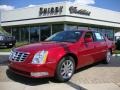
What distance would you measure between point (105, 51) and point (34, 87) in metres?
4.23

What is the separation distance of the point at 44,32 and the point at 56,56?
93.3ft

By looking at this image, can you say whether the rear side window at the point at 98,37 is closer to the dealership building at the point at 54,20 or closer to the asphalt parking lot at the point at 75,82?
the asphalt parking lot at the point at 75,82

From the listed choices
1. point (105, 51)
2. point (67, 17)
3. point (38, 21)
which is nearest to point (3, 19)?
point (38, 21)

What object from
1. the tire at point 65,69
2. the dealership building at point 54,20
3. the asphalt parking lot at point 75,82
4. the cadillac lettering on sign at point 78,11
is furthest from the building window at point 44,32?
the tire at point 65,69

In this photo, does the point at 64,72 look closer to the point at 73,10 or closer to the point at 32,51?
the point at 32,51

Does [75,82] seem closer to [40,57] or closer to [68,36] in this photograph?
[40,57]

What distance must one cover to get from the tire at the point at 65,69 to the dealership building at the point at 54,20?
24148mm

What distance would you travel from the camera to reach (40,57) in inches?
273

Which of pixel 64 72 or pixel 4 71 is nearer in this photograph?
pixel 64 72

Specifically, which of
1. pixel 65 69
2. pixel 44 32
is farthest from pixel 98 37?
pixel 44 32

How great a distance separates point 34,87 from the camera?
687 centimetres

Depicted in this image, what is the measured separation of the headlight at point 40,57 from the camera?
689 centimetres

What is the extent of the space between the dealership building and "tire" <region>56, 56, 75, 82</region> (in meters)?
24.1

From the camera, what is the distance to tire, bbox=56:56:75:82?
723 cm
